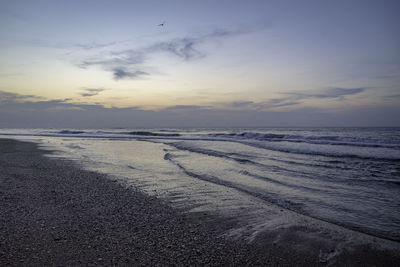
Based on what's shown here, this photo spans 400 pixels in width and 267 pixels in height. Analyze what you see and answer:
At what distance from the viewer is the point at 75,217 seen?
4637 millimetres

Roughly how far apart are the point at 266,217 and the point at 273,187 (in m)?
2.66

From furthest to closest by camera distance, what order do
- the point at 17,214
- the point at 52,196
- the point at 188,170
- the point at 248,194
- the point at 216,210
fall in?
1. the point at 188,170
2. the point at 248,194
3. the point at 52,196
4. the point at 216,210
5. the point at 17,214

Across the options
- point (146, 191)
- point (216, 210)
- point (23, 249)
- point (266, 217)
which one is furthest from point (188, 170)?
point (23, 249)

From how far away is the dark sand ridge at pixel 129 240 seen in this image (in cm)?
326

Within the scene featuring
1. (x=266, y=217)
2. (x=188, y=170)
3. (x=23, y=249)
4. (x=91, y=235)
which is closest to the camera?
(x=23, y=249)

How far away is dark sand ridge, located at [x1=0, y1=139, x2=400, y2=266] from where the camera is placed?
3.26m

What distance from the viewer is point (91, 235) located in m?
3.89

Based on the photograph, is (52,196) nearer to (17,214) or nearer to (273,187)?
(17,214)

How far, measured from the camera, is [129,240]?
3.77m

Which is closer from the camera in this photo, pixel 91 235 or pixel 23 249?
pixel 23 249

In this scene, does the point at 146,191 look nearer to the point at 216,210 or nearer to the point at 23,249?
the point at 216,210

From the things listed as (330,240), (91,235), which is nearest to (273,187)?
(330,240)

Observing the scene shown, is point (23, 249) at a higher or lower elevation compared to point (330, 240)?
higher

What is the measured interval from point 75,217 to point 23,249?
1.30 m
